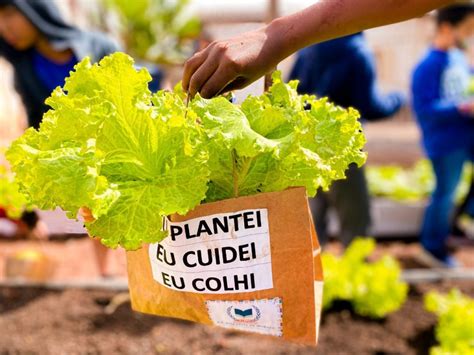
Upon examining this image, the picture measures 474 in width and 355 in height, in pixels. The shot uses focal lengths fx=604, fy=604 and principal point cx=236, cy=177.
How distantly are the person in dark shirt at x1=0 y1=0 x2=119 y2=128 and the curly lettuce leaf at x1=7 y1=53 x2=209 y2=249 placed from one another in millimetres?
2039

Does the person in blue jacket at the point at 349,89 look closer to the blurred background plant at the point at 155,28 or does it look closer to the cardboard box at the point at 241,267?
the cardboard box at the point at 241,267

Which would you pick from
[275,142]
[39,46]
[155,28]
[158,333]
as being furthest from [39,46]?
[155,28]

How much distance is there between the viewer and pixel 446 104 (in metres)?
3.82

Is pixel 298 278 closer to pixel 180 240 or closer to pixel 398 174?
pixel 180 240

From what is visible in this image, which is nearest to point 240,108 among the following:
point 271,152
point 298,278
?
point 271,152

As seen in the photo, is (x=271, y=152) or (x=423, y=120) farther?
(x=423, y=120)

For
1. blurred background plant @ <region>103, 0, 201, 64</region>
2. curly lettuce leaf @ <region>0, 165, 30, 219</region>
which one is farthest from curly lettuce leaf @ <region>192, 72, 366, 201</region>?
blurred background plant @ <region>103, 0, 201, 64</region>

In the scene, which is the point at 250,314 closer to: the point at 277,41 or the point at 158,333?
the point at 277,41

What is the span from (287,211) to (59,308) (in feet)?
8.01

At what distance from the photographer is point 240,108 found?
1171mm

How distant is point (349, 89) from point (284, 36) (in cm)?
218

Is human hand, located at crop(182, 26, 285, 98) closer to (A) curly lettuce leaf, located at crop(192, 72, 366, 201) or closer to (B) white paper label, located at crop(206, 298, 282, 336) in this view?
(A) curly lettuce leaf, located at crop(192, 72, 366, 201)

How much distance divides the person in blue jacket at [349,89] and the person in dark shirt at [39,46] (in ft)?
3.55

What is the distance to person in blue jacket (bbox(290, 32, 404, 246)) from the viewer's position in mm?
3248
